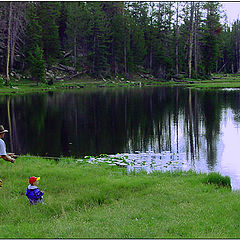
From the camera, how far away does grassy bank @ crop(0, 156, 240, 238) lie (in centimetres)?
625

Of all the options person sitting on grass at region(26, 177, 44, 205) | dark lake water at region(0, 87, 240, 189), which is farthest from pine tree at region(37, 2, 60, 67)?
person sitting on grass at region(26, 177, 44, 205)

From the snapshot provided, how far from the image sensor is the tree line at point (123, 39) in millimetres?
70500

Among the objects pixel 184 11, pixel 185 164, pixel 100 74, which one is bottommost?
pixel 185 164

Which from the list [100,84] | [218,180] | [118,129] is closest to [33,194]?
[218,180]

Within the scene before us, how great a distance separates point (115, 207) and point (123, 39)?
72.1 metres

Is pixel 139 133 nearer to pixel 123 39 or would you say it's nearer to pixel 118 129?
pixel 118 129

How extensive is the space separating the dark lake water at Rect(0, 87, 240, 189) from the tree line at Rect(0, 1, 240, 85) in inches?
1548

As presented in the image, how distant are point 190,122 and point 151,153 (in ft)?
31.1

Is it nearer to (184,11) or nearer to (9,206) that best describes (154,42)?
(184,11)

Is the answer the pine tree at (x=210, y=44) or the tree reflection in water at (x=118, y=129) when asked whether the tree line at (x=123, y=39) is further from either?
the tree reflection in water at (x=118, y=129)

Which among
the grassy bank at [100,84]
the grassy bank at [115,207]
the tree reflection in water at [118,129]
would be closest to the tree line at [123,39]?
the grassy bank at [100,84]

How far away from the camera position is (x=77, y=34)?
7462 cm

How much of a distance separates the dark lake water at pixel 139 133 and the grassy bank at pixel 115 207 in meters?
3.21

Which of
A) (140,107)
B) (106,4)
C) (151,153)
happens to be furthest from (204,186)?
(106,4)
